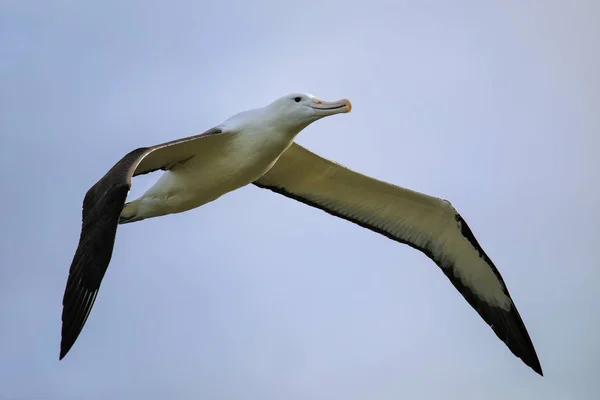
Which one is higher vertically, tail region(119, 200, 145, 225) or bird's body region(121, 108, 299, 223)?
bird's body region(121, 108, 299, 223)

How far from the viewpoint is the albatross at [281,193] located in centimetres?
1463

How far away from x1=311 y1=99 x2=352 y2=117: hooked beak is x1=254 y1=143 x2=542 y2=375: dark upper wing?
2072mm

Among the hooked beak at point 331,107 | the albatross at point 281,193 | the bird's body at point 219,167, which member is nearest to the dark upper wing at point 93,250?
the albatross at point 281,193

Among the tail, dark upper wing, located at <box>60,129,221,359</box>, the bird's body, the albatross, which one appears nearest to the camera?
dark upper wing, located at <box>60,129,221,359</box>

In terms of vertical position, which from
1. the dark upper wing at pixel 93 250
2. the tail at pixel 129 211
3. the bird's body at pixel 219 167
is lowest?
the dark upper wing at pixel 93 250

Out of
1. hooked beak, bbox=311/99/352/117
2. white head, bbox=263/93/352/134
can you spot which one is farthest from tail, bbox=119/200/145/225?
hooked beak, bbox=311/99/352/117

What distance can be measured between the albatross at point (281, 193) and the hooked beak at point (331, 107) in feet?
0.04

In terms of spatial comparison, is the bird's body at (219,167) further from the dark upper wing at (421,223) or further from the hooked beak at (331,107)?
the dark upper wing at (421,223)

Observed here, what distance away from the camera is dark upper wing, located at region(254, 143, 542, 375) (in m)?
19.0

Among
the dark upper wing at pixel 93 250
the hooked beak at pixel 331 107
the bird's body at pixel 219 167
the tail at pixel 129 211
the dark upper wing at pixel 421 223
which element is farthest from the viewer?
the dark upper wing at pixel 421 223

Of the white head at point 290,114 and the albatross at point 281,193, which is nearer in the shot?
the albatross at point 281,193

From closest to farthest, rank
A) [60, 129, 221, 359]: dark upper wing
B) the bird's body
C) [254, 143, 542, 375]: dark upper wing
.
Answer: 1. [60, 129, 221, 359]: dark upper wing
2. the bird's body
3. [254, 143, 542, 375]: dark upper wing

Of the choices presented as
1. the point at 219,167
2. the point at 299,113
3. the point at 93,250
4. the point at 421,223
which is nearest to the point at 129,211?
Result: the point at 219,167

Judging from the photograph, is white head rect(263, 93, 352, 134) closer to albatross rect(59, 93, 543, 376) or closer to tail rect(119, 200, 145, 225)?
albatross rect(59, 93, 543, 376)
